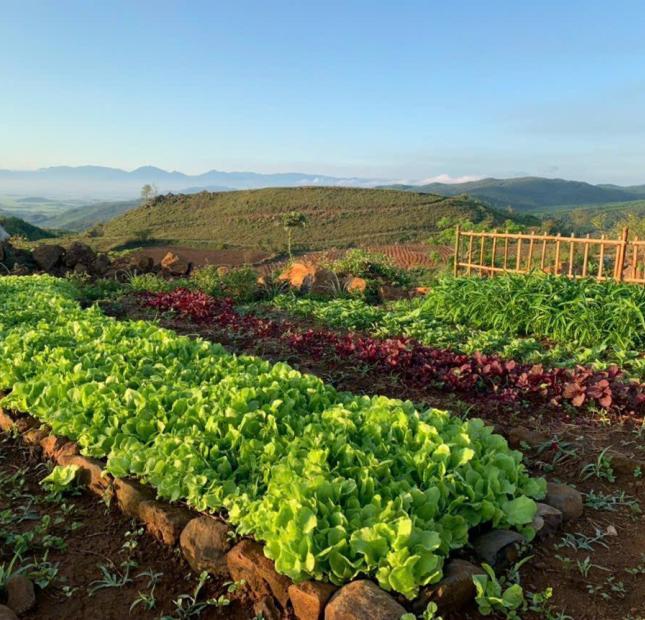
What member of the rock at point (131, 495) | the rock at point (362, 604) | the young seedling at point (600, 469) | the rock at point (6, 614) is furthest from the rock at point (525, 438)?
the rock at point (6, 614)

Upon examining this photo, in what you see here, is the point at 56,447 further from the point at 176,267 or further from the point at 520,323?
the point at 176,267

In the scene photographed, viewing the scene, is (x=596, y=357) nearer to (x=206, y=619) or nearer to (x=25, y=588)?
(x=206, y=619)

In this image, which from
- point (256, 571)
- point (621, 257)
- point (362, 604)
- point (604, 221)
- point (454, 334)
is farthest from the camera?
point (604, 221)

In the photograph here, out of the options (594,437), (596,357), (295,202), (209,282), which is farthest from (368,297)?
(295,202)

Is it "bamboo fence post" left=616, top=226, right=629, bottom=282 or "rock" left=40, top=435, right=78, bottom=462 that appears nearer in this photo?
"rock" left=40, top=435, right=78, bottom=462

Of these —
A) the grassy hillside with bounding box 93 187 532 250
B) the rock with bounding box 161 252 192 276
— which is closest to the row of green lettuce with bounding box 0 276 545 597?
the rock with bounding box 161 252 192 276

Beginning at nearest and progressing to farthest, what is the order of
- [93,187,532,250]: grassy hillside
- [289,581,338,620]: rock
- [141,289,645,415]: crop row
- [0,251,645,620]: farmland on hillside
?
[289,581,338,620]: rock < [0,251,645,620]: farmland on hillside < [141,289,645,415]: crop row < [93,187,532,250]: grassy hillside

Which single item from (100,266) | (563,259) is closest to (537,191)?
(563,259)

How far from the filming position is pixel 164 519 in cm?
255

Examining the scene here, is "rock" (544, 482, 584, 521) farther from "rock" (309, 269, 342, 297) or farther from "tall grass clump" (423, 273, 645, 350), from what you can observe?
"rock" (309, 269, 342, 297)

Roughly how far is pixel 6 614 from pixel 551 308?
553 centimetres

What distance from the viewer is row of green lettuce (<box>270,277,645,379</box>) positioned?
538cm

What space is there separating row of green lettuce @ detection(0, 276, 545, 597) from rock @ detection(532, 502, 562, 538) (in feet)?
0.19

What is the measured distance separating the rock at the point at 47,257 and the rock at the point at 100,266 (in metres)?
0.88
